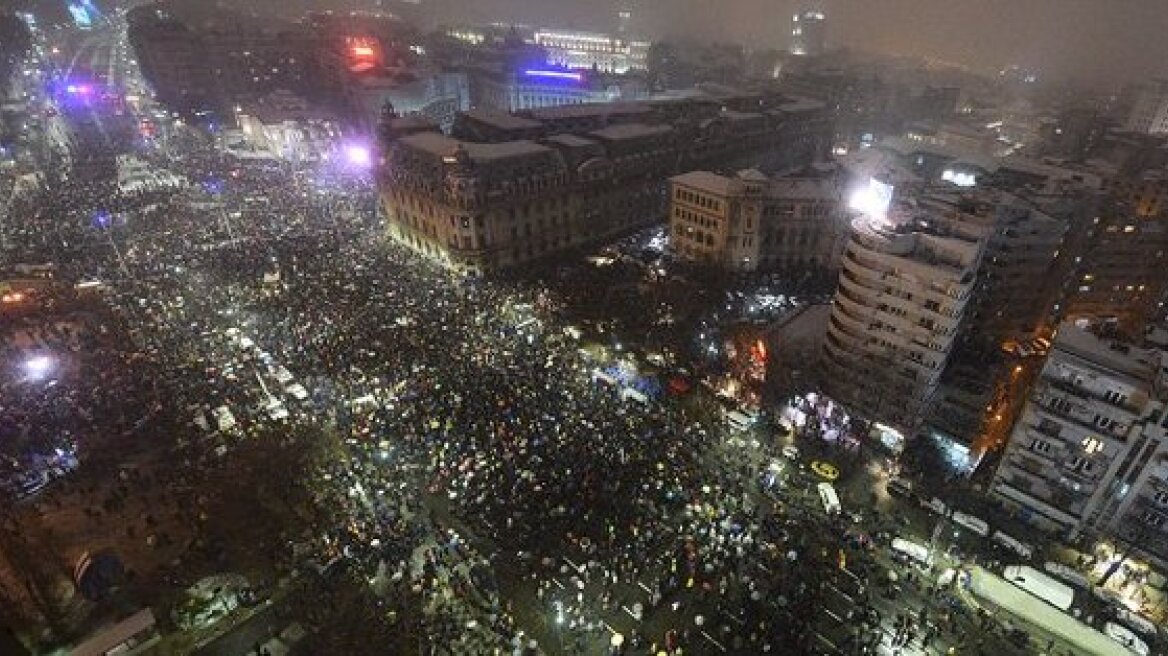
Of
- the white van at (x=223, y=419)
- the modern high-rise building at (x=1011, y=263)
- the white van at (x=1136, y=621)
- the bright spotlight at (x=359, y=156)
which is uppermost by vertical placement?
the modern high-rise building at (x=1011, y=263)

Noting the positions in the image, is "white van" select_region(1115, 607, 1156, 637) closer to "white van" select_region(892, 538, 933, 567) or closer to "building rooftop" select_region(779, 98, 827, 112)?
"white van" select_region(892, 538, 933, 567)

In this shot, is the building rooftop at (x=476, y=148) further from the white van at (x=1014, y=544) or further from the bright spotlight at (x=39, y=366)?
the white van at (x=1014, y=544)

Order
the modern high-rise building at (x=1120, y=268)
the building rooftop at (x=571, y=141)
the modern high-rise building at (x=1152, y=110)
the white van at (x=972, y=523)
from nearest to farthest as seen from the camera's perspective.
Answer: the white van at (x=972, y=523), the modern high-rise building at (x=1120, y=268), the building rooftop at (x=571, y=141), the modern high-rise building at (x=1152, y=110)

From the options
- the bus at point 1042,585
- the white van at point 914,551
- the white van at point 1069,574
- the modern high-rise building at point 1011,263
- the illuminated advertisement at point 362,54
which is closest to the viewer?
the bus at point 1042,585

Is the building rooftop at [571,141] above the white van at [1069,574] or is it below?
above

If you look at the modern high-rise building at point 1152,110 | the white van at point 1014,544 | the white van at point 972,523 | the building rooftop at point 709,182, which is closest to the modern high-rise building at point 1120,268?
the white van at point 972,523

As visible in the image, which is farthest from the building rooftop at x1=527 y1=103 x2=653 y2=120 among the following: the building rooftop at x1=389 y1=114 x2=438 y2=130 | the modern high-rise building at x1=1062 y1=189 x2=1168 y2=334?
the modern high-rise building at x1=1062 y1=189 x2=1168 y2=334

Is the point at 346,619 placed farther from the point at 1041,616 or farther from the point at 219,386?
the point at 1041,616
